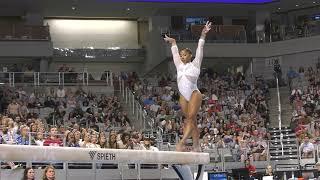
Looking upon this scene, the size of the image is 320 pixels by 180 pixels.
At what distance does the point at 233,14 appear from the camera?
110 ft

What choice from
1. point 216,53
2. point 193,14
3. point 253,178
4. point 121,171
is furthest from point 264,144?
point 193,14

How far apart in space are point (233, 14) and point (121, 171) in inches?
824

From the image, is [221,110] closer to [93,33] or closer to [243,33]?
[243,33]

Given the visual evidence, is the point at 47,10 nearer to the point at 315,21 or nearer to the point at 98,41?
the point at 98,41

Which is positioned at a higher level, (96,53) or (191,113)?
(96,53)

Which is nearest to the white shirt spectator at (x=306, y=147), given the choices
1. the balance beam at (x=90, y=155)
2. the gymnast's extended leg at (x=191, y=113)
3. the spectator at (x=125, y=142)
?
the spectator at (x=125, y=142)

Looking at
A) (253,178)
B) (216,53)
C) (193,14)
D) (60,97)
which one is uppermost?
(193,14)

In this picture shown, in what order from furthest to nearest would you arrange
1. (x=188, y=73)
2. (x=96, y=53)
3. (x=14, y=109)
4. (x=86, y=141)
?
(x=96, y=53) < (x=14, y=109) < (x=86, y=141) < (x=188, y=73)

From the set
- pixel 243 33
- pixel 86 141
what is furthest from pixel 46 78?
pixel 86 141

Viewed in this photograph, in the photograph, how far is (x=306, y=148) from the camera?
19422mm

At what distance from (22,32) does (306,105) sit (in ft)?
44.5

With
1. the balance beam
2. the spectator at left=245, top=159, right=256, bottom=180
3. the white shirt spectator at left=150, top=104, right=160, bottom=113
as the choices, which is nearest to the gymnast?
the balance beam

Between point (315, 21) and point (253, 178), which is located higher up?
point (315, 21)

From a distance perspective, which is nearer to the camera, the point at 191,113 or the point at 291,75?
the point at 191,113
